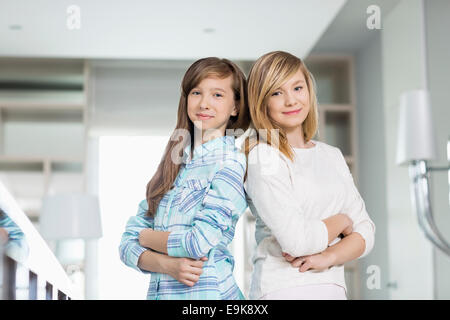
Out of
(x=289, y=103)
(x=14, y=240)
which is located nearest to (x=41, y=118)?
(x=14, y=240)

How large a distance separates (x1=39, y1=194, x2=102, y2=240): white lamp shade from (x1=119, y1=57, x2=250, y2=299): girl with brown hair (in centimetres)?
23

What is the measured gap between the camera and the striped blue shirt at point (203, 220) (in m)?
0.56

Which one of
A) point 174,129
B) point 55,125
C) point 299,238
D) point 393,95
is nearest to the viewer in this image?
point 299,238

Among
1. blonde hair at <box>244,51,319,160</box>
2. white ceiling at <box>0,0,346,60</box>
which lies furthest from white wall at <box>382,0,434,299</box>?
blonde hair at <box>244,51,319,160</box>

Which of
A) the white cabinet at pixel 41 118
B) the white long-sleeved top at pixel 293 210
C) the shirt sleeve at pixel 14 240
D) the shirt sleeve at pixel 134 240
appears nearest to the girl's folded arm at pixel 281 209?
the white long-sleeved top at pixel 293 210

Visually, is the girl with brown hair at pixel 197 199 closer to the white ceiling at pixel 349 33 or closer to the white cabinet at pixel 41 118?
the white cabinet at pixel 41 118

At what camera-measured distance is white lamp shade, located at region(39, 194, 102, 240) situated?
85cm

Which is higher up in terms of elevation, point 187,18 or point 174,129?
point 187,18

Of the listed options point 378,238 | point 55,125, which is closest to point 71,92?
point 55,125

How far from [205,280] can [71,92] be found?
1.96 ft

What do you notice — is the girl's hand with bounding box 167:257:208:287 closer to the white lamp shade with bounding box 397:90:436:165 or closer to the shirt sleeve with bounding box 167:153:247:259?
the shirt sleeve with bounding box 167:153:247:259

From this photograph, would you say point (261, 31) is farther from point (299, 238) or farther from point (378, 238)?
point (299, 238)

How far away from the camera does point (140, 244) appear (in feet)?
2.00

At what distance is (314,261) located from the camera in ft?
1.87
